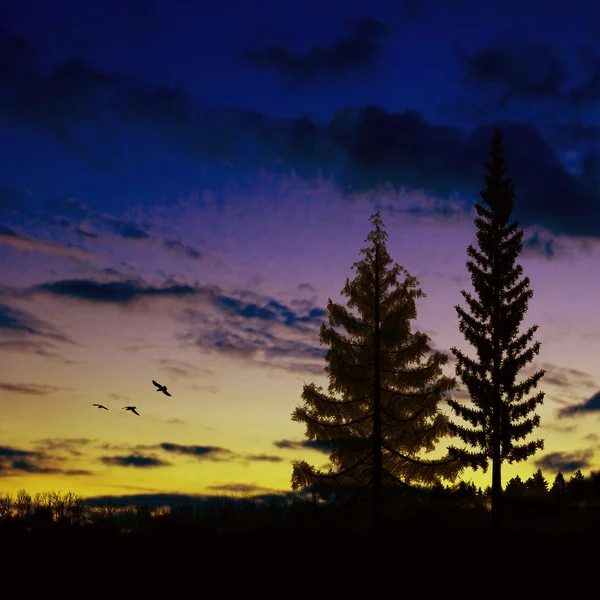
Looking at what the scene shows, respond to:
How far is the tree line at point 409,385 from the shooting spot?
31312 mm

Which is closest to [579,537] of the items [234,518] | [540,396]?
[234,518]

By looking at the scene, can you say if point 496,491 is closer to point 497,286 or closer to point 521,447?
point 521,447

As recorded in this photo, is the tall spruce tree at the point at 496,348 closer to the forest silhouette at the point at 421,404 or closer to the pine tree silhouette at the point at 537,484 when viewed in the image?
the forest silhouette at the point at 421,404

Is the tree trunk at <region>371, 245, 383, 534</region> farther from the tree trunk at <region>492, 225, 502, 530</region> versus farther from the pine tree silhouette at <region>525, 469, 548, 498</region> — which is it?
the pine tree silhouette at <region>525, 469, 548, 498</region>

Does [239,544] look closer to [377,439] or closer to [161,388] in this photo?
[161,388]

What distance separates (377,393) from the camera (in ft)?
102

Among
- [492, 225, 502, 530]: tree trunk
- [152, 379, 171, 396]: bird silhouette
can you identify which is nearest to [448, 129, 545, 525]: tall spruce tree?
[492, 225, 502, 530]: tree trunk

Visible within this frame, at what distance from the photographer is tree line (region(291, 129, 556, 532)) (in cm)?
3131

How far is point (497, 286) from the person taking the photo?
1336 inches

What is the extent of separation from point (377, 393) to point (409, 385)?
2256mm

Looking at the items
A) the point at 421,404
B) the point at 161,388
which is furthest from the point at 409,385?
the point at 161,388

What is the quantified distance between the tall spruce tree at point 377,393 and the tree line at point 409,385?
0.05 metres

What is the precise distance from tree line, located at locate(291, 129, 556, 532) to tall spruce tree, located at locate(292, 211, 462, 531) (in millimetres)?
47

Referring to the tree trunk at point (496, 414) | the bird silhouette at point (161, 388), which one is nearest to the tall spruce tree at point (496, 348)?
the tree trunk at point (496, 414)
